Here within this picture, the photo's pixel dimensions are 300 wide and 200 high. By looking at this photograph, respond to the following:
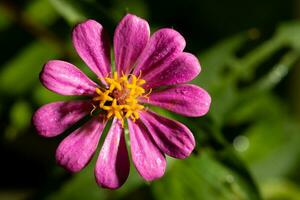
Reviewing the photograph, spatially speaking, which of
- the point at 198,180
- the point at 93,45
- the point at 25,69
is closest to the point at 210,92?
the point at 198,180

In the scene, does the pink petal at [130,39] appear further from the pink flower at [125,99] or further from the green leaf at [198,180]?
the green leaf at [198,180]

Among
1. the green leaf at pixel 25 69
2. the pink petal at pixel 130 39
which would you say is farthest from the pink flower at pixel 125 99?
the green leaf at pixel 25 69

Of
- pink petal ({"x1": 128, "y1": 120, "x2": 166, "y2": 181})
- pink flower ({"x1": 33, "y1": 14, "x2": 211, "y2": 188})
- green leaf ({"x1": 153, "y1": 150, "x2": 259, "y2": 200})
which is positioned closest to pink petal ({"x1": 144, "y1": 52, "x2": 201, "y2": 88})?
pink flower ({"x1": 33, "y1": 14, "x2": 211, "y2": 188})

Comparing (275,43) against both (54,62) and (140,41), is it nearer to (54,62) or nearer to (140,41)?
(140,41)

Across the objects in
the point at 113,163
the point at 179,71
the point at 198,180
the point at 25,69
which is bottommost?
the point at 198,180

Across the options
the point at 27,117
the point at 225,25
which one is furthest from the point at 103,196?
the point at 225,25

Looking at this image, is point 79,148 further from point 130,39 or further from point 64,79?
point 130,39

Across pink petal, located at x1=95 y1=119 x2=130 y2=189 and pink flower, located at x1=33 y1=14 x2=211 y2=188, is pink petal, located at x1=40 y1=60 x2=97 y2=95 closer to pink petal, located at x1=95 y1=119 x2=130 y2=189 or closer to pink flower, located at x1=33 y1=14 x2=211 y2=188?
pink flower, located at x1=33 y1=14 x2=211 y2=188
